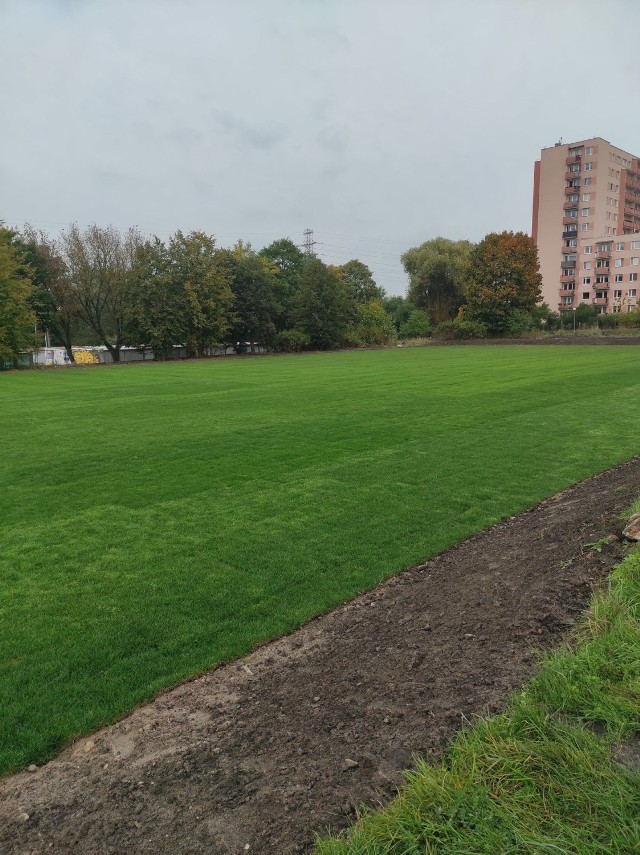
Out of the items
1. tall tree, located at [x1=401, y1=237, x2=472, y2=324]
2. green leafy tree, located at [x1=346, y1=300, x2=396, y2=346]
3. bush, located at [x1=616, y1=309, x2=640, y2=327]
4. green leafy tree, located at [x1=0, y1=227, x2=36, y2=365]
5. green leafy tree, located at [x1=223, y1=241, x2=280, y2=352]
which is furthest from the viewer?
tall tree, located at [x1=401, y1=237, x2=472, y2=324]

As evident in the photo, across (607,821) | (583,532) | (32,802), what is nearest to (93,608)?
(32,802)

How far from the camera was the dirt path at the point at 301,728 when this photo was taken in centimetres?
248

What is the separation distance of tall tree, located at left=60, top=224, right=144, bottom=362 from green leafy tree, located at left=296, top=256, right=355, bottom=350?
1592cm

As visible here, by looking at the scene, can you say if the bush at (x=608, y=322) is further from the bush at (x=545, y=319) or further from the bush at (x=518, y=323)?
the bush at (x=518, y=323)

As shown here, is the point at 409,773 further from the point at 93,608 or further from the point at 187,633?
the point at 93,608

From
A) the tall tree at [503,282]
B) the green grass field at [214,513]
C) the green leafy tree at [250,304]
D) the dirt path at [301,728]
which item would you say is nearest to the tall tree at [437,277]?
the tall tree at [503,282]

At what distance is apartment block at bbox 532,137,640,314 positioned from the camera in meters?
82.9

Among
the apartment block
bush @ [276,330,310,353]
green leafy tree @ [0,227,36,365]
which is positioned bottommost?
bush @ [276,330,310,353]

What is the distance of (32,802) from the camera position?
2729 millimetres

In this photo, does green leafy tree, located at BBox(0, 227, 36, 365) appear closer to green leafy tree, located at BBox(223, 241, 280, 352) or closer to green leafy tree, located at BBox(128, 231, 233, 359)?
green leafy tree, located at BBox(128, 231, 233, 359)

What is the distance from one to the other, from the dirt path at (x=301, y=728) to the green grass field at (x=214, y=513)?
271 mm

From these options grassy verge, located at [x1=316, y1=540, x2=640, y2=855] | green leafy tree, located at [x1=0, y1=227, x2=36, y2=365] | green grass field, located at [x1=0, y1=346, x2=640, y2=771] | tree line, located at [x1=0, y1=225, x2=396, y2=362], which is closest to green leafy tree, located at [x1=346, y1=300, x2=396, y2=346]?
tree line, located at [x1=0, y1=225, x2=396, y2=362]

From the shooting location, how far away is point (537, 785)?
2.23m

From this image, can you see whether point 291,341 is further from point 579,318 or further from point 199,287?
point 579,318
